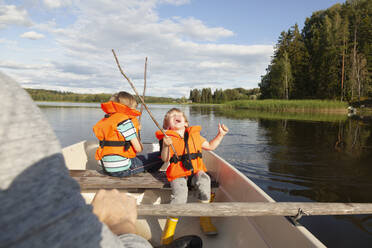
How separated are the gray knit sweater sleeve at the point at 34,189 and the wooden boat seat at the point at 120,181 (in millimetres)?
2124

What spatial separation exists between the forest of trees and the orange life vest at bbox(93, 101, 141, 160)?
33.1 meters

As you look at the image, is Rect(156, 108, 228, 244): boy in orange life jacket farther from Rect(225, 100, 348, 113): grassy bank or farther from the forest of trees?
the forest of trees

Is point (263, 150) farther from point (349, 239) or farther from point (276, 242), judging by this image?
point (276, 242)

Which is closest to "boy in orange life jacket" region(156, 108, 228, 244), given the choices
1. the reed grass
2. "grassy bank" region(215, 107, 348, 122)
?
the reed grass

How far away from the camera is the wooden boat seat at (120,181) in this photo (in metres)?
→ 2.58

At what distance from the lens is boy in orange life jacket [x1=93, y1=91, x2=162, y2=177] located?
110 inches

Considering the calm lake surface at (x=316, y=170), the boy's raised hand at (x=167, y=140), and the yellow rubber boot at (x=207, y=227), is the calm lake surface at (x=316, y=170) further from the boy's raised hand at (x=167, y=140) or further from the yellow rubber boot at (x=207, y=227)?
the yellow rubber boot at (x=207, y=227)

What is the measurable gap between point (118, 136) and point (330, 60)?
128ft

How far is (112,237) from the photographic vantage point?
549mm

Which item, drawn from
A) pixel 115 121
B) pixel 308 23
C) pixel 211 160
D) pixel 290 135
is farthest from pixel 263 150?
pixel 308 23

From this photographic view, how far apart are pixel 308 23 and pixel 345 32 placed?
51.0 feet

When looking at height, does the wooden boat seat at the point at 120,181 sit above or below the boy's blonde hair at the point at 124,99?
below

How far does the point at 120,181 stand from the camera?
8.84 ft

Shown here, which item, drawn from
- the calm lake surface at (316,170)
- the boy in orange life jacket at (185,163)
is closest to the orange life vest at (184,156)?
the boy in orange life jacket at (185,163)
